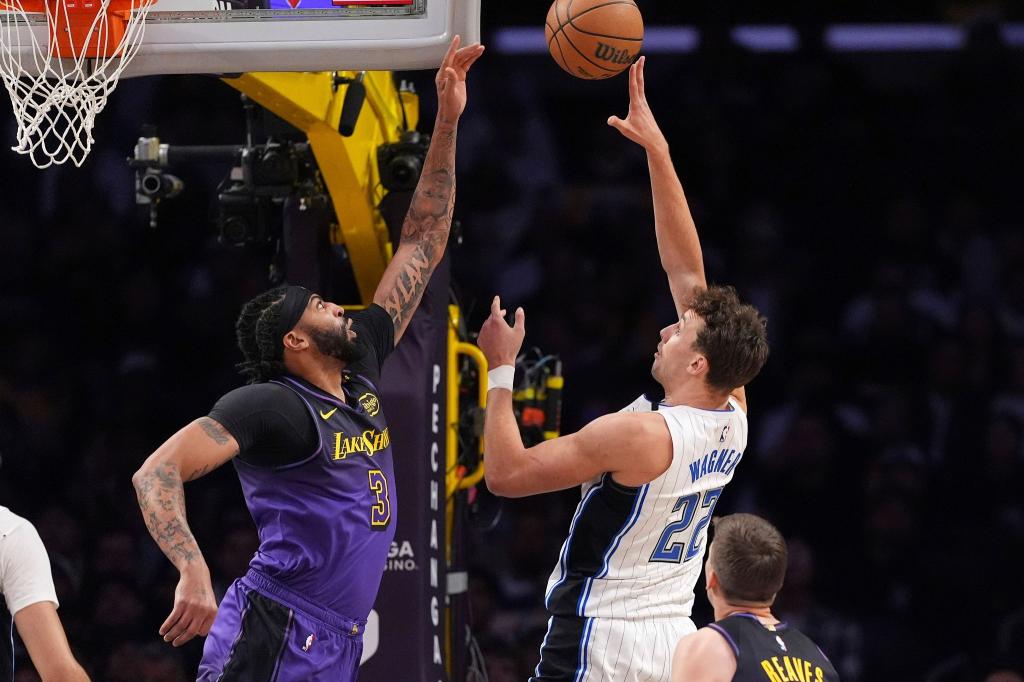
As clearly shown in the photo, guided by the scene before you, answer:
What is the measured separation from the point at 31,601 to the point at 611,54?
264 centimetres

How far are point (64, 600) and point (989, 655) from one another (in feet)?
18.5

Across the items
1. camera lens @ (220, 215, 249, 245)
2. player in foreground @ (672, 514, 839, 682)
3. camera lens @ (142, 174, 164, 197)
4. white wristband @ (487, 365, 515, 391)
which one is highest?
camera lens @ (142, 174, 164, 197)

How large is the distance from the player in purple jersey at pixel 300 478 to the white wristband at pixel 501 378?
577mm

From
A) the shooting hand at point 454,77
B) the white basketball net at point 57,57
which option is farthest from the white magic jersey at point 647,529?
the white basketball net at point 57,57

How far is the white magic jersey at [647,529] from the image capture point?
12.4 ft

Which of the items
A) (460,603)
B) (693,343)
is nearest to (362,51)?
(693,343)

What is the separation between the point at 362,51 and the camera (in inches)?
167

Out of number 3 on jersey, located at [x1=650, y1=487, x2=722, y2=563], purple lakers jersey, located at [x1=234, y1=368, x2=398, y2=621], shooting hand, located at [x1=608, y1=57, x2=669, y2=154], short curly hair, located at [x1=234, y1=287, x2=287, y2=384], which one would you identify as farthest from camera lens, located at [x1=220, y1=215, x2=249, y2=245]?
number 3 on jersey, located at [x1=650, y1=487, x2=722, y2=563]

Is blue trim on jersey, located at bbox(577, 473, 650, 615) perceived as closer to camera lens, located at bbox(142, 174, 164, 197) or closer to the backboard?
the backboard

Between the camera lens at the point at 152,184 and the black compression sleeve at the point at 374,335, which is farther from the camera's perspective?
the camera lens at the point at 152,184

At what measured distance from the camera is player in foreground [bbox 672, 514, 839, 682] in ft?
11.2

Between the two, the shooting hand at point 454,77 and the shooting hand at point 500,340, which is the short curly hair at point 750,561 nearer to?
the shooting hand at point 500,340

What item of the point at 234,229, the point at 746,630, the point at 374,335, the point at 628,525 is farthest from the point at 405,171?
the point at 746,630

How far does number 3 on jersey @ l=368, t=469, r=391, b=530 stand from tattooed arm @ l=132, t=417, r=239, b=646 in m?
0.57
